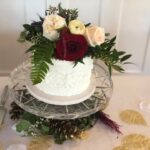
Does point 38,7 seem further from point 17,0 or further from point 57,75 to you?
point 57,75

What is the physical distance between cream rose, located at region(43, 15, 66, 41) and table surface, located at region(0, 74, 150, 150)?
0.97ft

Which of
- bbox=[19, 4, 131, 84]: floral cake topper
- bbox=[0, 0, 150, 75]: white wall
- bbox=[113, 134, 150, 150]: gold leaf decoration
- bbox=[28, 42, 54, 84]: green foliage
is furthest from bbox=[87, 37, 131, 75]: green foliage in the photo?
bbox=[0, 0, 150, 75]: white wall

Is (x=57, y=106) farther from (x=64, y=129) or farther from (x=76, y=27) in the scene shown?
(x=76, y=27)

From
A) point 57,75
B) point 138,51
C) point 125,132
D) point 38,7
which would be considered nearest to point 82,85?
point 57,75

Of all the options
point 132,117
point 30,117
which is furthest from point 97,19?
point 30,117

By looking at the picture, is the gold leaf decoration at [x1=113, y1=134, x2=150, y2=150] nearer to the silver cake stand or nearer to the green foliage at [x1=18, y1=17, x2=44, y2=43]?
the silver cake stand

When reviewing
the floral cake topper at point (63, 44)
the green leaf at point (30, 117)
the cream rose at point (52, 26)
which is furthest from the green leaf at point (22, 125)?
the cream rose at point (52, 26)

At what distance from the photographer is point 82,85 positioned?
0.86 m

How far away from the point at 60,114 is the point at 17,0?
0.66m

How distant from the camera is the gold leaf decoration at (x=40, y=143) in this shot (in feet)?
2.74

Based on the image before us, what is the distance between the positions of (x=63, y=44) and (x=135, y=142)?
0.35m

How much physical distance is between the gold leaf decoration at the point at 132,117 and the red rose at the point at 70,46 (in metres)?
0.29

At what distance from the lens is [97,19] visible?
1376 millimetres

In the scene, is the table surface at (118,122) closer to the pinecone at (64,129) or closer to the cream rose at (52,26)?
the pinecone at (64,129)
